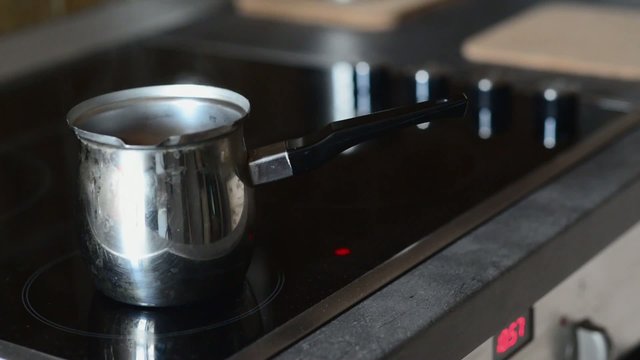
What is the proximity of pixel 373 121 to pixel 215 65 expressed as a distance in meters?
0.64

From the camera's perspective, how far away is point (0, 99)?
4.29 feet

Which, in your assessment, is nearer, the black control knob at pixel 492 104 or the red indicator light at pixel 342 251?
the red indicator light at pixel 342 251

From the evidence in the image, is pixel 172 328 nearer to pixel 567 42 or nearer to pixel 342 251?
pixel 342 251

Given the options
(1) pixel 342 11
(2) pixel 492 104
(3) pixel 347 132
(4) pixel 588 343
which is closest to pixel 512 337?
(4) pixel 588 343

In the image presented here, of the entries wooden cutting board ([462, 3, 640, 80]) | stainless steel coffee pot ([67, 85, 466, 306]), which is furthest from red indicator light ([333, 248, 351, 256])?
wooden cutting board ([462, 3, 640, 80])

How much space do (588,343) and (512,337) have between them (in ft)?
0.38

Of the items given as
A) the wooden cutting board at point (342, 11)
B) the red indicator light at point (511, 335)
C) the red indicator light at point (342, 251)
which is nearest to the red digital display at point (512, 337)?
the red indicator light at point (511, 335)

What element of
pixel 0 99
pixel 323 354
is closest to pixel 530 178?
pixel 323 354

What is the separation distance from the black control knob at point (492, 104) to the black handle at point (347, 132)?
0.38m

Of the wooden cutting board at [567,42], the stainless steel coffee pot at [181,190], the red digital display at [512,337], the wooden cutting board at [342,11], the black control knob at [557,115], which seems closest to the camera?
the stainless steel coffee pot at [181,190]

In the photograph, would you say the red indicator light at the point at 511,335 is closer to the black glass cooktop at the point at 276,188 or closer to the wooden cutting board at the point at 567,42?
the black glass cooktop at the point at 276,188

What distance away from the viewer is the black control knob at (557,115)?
1136 millimetres

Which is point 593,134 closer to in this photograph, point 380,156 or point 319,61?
point 380,156

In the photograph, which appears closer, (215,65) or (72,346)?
(72,346)
